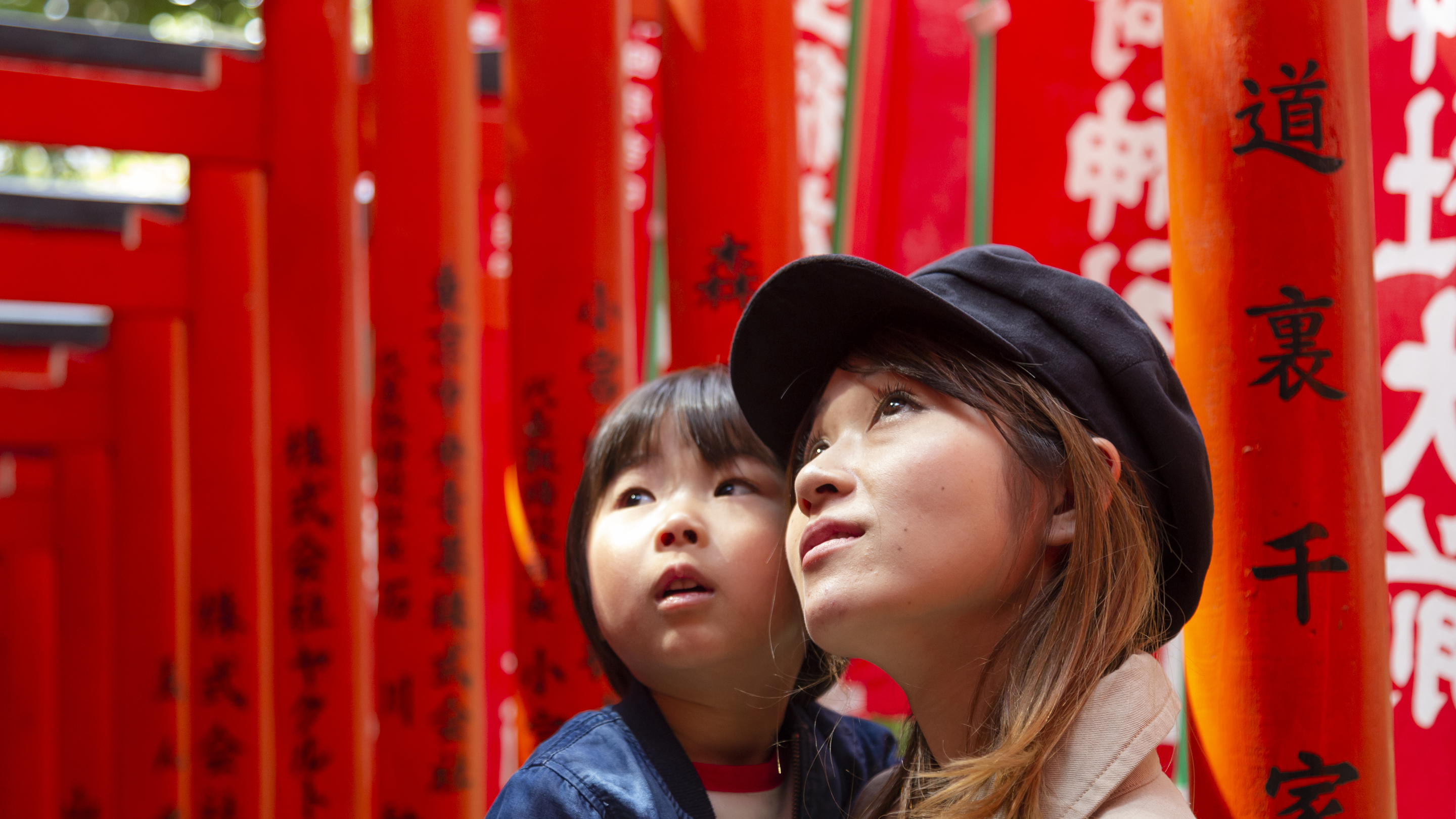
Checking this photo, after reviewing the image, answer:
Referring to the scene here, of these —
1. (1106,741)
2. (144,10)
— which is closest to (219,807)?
(1106,741)

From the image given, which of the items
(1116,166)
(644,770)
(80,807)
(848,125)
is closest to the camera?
(644,770)

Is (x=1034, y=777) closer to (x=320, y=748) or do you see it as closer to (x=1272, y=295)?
(x=1272, y=295)

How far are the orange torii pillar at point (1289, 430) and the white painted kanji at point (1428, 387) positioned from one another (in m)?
0.53

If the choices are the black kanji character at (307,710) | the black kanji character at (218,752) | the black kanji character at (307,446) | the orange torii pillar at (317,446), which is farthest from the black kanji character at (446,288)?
the black kanji character at (218,752)

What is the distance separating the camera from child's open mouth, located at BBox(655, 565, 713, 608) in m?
1.96

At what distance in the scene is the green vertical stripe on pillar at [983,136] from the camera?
128 inches

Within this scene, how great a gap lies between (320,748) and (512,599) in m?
1.73

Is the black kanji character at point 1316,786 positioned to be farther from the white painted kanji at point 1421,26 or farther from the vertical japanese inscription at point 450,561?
the vertical japanese inscription at point 450,561

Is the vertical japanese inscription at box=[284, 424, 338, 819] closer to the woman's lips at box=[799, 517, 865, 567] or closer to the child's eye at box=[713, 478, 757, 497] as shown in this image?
the child's eye at box=[713, 478, 757, 497]

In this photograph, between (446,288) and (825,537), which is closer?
(825,537)

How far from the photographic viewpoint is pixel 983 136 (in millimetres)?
3303

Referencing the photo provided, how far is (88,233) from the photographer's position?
22.2 feet

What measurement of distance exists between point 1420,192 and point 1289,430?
2.91ft

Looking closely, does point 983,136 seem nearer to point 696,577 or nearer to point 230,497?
point 696,577
